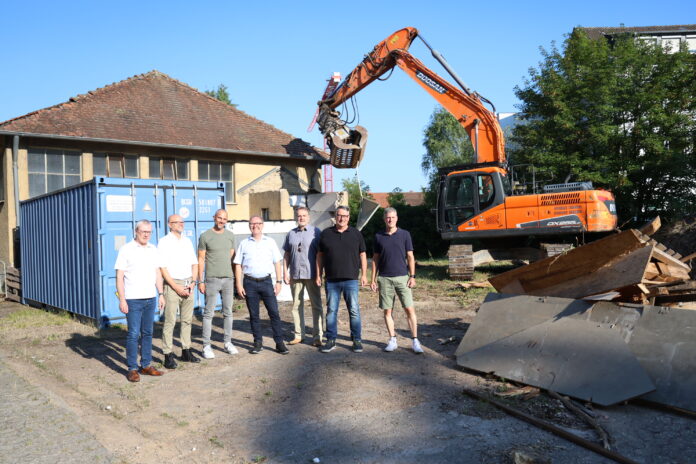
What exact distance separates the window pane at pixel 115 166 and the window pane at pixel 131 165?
0.20 metres

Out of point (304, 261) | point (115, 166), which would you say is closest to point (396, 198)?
point (115, 166)

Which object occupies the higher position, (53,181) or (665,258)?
(53,181)

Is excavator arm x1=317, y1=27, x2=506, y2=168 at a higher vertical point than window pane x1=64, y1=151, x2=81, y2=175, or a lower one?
higher

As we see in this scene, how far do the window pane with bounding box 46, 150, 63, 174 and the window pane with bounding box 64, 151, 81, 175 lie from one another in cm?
17

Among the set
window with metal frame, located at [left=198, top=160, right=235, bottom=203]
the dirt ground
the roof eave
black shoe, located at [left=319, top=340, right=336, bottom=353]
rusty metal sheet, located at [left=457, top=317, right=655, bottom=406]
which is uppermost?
the roof eave

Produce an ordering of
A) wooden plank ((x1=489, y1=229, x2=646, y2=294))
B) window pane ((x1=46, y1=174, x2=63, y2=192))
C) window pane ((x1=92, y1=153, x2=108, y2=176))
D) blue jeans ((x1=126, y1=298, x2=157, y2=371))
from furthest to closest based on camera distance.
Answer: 1. window pane ((x1=92, y1=153, x2=108, y2=176))
2. window pane ((x1=46, y1=174, x2=63, y2=192))
3. wooden plank ((x1=489, y1=229, x2=646, y2=294))
4. blue jeans ((x1=126, y1=298, x2=157, y2=371))

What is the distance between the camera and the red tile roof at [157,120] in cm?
1645

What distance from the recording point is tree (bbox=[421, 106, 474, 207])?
4131 centimetres

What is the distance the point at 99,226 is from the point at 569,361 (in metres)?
7.86

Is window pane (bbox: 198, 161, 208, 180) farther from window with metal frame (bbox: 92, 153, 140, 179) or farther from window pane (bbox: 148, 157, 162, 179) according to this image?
window with metal frame (bbox: 92, 153, 140, 179)

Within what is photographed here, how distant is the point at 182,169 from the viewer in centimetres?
1866

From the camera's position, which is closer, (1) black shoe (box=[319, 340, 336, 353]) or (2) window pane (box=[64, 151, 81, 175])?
(1) black shoe (box=[319, 340, 336, 353])

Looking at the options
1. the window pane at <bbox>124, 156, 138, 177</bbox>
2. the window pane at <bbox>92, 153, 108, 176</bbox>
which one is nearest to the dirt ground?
the window pane at <bbox>92, 153, 108, 176</bbox>

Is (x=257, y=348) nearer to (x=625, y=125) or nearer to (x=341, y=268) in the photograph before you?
(x=341, y=268)
